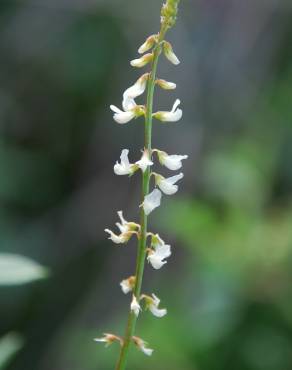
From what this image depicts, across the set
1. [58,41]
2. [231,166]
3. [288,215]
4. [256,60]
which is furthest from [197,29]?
[288,215]

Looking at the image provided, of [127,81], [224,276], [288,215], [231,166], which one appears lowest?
[224,276]

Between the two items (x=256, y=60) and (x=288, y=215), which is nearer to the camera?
(x=288, y=215)

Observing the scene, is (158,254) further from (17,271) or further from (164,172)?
(164,172)

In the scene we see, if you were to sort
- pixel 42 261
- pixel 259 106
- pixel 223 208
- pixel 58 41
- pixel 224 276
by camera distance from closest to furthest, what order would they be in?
pixel 224 276 < pixel 223 208 < pixel 42 261 < pixel 259 106 < pixel 58 41

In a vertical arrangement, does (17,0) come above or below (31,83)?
above

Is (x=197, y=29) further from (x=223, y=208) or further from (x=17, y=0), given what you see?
(x=223, y=208)

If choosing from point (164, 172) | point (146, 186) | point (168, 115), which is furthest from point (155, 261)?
point (164, 172)

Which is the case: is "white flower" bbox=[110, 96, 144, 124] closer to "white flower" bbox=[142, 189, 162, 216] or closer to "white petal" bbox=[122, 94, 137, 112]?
"white petal" bbox=[122, 94, 137, 112]

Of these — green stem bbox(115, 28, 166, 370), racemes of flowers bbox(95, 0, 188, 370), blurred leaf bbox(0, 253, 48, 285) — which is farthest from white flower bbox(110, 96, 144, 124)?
blurred leaf bbox(0, 253, 48, 285)

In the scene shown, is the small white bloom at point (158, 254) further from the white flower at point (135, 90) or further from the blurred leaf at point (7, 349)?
the blurred leaf at point (7, 349)
